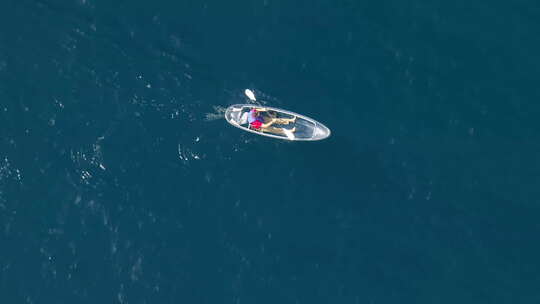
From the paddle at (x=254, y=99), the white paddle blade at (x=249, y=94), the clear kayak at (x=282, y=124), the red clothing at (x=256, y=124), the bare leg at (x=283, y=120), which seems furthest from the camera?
the red clothing at (x=256, y=124)

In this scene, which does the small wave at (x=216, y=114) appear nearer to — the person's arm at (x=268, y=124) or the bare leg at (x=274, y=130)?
the person's arm at (x=268, y=124)

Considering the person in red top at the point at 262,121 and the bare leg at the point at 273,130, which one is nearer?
the person in red top at the point at 262,121

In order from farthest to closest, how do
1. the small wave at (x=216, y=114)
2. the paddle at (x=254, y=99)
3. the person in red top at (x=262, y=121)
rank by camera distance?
1. the small wave at (x=216, y=114)
2. the person in red top at (x=262, y=121)
3. the paddle at (x=254, y=99)

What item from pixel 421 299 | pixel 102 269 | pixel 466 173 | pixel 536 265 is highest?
pixel 466 173

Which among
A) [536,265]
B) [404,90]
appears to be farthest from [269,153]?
[536,265]

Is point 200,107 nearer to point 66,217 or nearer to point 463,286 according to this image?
point 66,217

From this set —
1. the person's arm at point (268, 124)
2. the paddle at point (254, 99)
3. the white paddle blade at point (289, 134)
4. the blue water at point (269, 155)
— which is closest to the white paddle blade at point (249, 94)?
the paddle at point (254, 99)

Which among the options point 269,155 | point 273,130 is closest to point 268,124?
point 273,130
